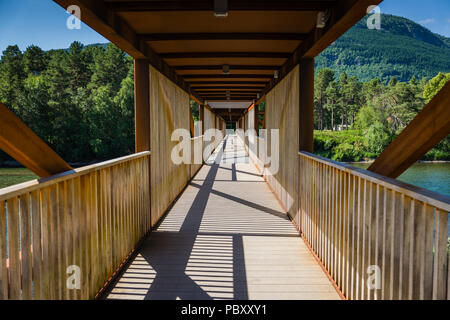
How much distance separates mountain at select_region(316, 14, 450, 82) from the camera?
89625 mm

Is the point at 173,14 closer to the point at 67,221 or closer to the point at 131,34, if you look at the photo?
the point at 131,34

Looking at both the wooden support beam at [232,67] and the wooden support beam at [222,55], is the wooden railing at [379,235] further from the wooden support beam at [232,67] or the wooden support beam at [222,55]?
the wooden support beam at [232,67]

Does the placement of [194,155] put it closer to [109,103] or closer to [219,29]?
[219,29]

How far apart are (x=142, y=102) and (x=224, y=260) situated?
2.27 meters

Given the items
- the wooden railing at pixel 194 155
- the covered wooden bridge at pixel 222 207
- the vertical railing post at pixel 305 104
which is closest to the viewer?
the covered wooden bridge at pixel 222 207

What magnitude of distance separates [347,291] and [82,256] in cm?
197

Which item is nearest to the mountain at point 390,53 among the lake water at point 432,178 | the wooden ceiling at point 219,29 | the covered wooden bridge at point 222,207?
the lake water at point 432,178

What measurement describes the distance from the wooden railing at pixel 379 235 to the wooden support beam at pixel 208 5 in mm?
1419

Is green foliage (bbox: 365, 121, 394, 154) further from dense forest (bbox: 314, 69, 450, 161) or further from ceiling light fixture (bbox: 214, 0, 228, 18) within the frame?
ceiling light fixture (bbox: 214, 0, 228, 18)

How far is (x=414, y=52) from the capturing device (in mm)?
96125

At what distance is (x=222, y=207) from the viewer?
5336mm

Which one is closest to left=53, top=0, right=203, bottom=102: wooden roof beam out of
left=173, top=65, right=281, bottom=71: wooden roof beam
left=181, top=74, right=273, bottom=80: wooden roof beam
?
left=173, top=65, right=281, bottom=71: wooden roof beam

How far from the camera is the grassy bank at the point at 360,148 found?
28703 millimetres
